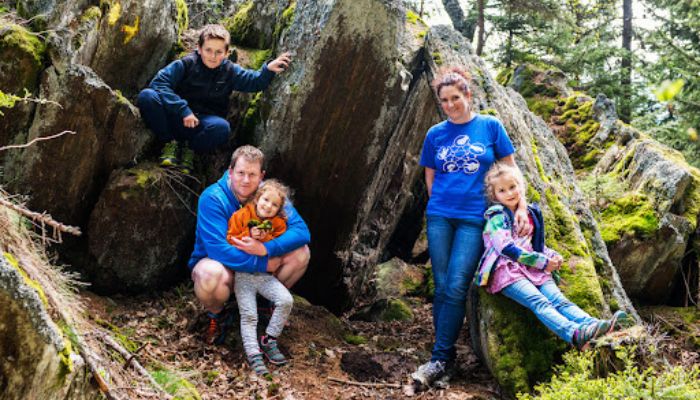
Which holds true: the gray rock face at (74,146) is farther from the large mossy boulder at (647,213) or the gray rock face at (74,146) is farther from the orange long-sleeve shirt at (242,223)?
the large mossy boulder at (647,213)

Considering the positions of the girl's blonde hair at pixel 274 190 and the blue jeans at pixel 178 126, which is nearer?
the girl's blonde hair at pixel 274 190

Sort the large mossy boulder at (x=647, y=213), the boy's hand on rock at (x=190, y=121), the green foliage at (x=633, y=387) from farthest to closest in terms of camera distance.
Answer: the large mossy boulder at (x=647, y=213) < the boy's hand on rock at (x=190, y=121) < the green foliage at (x=633, y=387)

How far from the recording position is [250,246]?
A: 18.2ft

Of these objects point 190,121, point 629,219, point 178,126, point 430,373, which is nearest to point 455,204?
point 430,373

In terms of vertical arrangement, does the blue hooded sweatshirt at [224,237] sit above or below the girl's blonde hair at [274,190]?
below

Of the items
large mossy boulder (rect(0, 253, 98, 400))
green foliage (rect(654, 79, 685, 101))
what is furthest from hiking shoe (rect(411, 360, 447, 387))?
green foliage (rect(654, 79, 685, 101))

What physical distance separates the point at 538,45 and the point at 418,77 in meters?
11.0

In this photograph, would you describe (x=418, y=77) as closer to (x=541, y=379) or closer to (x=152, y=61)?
(x=152, y=61)

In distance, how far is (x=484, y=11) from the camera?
16516mm

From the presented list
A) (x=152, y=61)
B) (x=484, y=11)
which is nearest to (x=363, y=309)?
(x=152, y=61)

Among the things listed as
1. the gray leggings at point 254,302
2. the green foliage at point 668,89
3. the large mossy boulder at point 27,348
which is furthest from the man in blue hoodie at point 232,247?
the green foliage at point 668,89

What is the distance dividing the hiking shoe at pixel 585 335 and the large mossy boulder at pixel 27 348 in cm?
395

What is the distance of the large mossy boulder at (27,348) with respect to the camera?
2.68 m

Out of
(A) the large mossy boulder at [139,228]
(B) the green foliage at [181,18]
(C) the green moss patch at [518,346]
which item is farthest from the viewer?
(B) the green foliage at [181,18]
